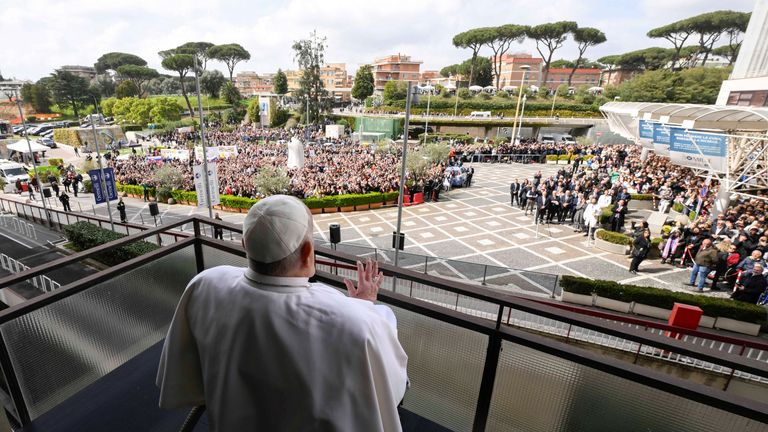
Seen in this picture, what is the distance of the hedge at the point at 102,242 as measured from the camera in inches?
376

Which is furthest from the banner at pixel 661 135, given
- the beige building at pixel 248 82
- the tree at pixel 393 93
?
the beige building at pixel 248 82

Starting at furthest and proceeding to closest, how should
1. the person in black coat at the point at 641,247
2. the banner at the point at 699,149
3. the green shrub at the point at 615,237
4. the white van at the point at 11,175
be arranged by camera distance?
Result: the white van at the point at 11,175
the banner at the point at 699,149
the green shrub at the point at 615,237
the person in black coat at the point at 641,247

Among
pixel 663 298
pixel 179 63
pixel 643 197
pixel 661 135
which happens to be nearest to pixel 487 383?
pixel 663 298

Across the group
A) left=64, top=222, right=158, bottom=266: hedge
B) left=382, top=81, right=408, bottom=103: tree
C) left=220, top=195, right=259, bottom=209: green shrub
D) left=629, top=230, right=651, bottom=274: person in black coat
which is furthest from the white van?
left=382, top=81, right=408, bottom=103: tree

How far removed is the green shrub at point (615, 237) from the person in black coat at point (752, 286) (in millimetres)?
3856

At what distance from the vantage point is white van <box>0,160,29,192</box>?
2677 centimetres

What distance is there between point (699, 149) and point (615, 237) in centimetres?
531

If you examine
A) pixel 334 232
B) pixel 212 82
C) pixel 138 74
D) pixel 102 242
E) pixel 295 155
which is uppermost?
pixel 138 74

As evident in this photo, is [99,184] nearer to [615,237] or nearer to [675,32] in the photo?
[615,237]

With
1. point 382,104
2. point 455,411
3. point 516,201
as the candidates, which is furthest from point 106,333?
point 382,104

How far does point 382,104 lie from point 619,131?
50.4 meters

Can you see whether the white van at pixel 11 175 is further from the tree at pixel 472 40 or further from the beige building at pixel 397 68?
the beige building at pixel 397 68

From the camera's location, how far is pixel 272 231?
1.20 metres

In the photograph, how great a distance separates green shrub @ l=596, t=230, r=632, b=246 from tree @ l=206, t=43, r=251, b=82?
319ft
